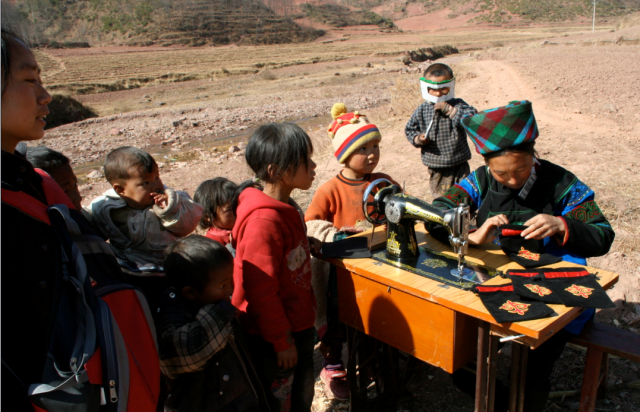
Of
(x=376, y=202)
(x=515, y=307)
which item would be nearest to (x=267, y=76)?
(x=376, y=202)

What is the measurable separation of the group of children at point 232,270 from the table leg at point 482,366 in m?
0.77

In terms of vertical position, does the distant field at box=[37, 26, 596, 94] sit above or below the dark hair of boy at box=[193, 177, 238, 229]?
above

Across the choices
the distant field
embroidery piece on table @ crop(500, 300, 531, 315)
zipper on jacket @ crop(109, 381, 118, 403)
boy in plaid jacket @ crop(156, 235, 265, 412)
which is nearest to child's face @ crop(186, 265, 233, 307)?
boy in plaid jacket @ crop(156, 235, 265, 412)

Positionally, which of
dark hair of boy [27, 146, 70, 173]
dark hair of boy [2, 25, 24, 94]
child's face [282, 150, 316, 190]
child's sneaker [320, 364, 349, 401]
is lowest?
child's sneaker [320, 364, 349, 401]

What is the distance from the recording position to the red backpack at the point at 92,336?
1243mm

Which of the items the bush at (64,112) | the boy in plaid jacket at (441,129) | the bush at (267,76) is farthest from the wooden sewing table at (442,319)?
the bush at (267,76)

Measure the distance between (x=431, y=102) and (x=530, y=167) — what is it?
2.22m

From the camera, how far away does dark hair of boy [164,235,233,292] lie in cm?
193

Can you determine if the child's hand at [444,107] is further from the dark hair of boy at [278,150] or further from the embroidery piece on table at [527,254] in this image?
the dark hair of boy at [278,150]

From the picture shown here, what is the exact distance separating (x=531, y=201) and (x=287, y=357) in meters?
1.41

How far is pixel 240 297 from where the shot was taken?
2.20m

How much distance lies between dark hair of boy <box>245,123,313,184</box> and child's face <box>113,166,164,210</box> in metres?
0.62

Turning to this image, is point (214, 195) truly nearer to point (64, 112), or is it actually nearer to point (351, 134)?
point (351, 134)

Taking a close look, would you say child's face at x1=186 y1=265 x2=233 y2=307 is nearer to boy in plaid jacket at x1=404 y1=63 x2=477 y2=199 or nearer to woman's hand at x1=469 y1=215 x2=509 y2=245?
woman's hand at x1=469 y1=215 x2=509 y2=245
